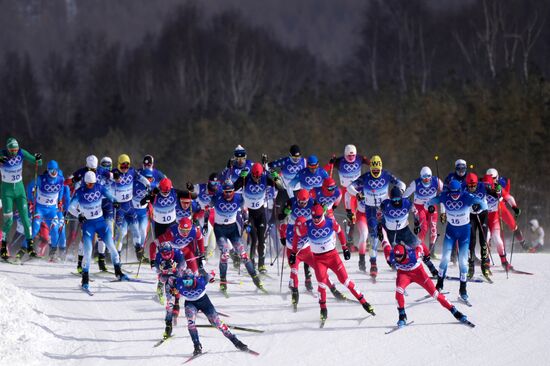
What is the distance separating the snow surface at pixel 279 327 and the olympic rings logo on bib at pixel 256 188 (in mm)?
2104

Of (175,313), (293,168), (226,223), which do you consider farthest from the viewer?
(293,168)

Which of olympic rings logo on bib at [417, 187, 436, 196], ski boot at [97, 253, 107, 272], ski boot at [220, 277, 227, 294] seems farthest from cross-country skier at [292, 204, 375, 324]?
ski boot at [97, 253, 107, 272]

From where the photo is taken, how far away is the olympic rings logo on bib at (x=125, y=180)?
18734mm

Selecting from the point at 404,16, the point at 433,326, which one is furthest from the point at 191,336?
the point at 404,16

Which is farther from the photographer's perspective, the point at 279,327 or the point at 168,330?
the point at 279,327

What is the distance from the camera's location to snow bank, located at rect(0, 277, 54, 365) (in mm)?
13055

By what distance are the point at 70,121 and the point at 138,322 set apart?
47097mm

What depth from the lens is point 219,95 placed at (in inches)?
2287

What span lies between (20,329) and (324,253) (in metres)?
5.67

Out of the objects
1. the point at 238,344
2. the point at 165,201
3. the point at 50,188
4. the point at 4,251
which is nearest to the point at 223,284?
the point at 165,201

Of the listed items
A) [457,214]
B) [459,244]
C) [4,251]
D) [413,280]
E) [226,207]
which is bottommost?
[4,251]

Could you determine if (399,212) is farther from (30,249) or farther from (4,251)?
(4,251)

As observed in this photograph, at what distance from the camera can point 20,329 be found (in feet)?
45.7

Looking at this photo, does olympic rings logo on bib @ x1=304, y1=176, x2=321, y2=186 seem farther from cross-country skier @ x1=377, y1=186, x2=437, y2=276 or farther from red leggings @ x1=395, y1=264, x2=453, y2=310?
red leggings @ x1=395, y1=264, x2=453, y2=310
